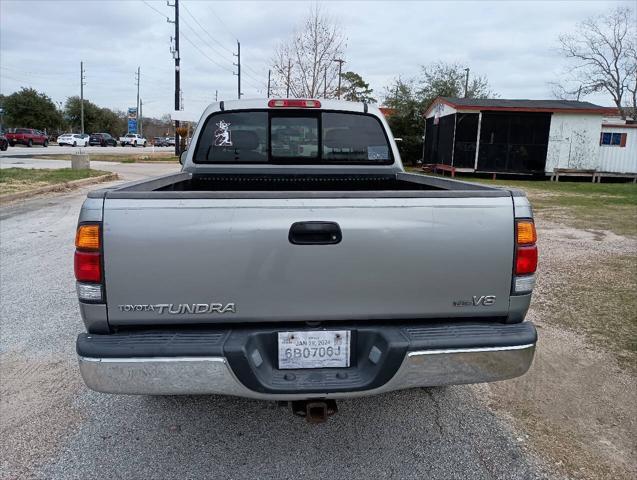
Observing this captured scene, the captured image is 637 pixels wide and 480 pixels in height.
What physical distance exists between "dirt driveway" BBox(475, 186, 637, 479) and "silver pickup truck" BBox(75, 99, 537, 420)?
79 centimetres

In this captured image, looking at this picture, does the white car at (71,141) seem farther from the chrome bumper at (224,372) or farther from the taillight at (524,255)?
the taillight at (524,255)

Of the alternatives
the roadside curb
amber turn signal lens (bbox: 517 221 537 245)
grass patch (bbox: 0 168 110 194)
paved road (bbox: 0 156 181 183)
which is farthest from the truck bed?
paved road (bbox: 0 156 181 183)

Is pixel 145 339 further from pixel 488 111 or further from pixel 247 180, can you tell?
pixel 488 111

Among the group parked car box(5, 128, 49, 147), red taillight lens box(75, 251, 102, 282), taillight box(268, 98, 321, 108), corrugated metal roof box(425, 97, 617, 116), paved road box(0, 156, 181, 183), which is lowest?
paved road box(0, 156, 181, 183)

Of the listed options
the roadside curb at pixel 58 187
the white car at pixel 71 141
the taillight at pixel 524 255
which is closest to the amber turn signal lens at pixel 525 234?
the taillight at pixel 524 255

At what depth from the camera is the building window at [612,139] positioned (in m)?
23.2

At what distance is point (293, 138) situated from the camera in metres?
4.51

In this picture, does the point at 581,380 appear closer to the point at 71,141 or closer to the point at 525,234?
the point at 525,234

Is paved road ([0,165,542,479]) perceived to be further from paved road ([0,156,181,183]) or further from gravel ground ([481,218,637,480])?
paved road ([0,156,181,183])

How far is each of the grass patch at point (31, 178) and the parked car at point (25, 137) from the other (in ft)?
110

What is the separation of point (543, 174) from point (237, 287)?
23.7 meters

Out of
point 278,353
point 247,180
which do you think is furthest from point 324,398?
point 247,180

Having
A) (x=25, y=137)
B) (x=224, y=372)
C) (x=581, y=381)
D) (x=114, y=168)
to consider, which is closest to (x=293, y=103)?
(x=224, y=372)

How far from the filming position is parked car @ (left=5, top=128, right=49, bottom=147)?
154ft
